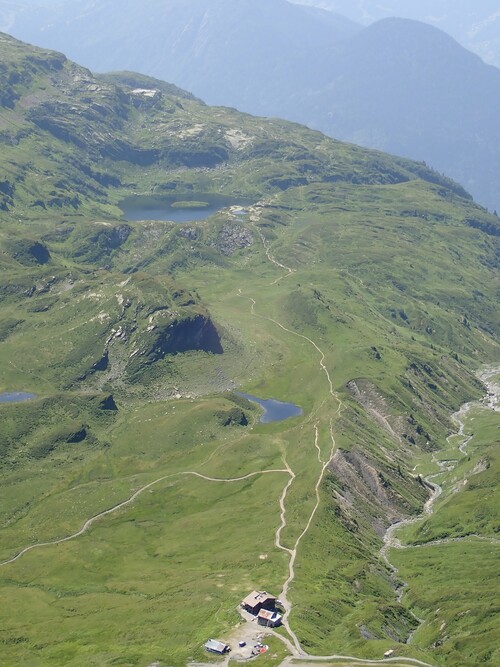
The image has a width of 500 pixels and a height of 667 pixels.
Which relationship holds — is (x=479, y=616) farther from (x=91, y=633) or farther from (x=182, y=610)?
(x=91, y=633)

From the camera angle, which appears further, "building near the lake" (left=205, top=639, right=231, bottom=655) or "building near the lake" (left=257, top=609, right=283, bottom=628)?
"building near the lake" (left=257, top=609, right=283, bottom=628)

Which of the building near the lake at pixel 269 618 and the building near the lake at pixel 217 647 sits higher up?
the building near the lake at pixel 269 618

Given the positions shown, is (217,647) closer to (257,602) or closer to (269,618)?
(269,618)

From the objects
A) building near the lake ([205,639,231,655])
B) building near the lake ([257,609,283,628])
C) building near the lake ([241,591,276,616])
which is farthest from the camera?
building near the lake ([241,591,276,616])

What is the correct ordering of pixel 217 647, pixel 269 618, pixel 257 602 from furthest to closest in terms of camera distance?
pixel 257 602 < pixel 269 618 < pixel 217 647

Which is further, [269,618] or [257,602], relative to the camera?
[257,602]

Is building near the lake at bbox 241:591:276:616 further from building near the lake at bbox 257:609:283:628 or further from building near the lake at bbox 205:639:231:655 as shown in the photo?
building near the lake at bbox 205:639:231:655

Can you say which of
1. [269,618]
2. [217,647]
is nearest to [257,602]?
[269,618]

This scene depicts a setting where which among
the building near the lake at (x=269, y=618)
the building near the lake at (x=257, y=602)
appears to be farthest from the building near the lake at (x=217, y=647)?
the building near the lake at (x=257, y=602)

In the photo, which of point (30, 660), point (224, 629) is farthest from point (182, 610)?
point (30, 660)

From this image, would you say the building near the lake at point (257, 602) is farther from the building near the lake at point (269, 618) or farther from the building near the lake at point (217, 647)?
the building near the lake at point (217, 647)

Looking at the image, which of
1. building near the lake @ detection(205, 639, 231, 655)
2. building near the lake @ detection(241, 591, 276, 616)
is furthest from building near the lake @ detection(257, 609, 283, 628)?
building near the lake @ detection(205, 639, 231, 655)
